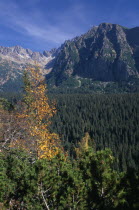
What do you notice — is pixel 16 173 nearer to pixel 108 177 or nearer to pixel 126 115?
pixel 108 177

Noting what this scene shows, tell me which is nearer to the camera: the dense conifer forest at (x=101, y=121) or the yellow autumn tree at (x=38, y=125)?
the yellow autumn tree at (x=38, y=125)

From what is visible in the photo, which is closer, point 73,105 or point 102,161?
point 102,161

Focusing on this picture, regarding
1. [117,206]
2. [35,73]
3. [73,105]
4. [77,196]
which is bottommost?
[73,105]

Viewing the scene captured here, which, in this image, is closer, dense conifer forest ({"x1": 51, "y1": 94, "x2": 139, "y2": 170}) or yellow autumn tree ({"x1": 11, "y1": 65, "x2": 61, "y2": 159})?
yellow autumn tree ({"x1": 11, "y1": 65, "x2": 61, "y2": 159})

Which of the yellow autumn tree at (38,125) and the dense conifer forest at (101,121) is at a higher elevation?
the yellow autumn tree at (38,125)

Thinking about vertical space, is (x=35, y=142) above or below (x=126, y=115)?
above

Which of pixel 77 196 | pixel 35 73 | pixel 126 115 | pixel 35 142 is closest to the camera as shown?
pixel 77 196

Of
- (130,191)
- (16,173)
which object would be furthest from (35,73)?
(130,191)

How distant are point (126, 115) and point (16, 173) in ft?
524

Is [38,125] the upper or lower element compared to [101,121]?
upper

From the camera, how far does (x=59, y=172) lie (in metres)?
6.33

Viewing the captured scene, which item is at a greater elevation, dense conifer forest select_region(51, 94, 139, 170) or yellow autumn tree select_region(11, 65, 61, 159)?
yellow autumn tree select_region(11, 65, 61, 159)

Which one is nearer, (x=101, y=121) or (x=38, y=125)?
(x=38, y=125)

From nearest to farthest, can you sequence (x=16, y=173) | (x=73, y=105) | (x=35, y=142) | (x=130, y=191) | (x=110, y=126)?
(x=130, y=191), (x=16, y=173), (x=35, y=142), (x=110, y=126), (x=73, y=105)
